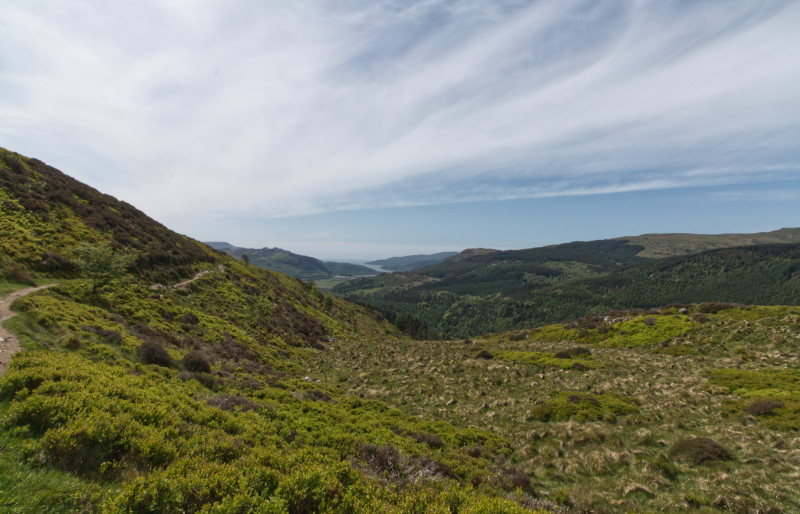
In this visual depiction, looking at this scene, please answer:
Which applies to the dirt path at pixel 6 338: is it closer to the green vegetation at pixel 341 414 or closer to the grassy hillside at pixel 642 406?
the green vegetation at pixel 341 414

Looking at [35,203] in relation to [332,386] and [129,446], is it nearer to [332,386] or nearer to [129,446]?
[332,386]

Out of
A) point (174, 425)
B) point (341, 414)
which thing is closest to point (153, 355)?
point (174, 425)

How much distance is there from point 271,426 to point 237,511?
7043 mm

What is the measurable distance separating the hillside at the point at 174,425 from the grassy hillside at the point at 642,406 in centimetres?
272

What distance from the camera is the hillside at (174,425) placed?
6.16m

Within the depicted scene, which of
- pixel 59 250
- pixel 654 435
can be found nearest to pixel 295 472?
pixel 654 435

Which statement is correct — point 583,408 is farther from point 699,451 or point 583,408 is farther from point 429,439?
point 429,439

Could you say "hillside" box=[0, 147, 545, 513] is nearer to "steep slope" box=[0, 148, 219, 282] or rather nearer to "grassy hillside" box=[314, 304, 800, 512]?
"steep slope" box=[0, 148, 219, 282]

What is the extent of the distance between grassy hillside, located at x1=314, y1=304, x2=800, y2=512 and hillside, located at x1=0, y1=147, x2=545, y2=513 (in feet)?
8.91

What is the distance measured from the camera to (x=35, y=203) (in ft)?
105

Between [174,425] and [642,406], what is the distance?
23252 millimetres

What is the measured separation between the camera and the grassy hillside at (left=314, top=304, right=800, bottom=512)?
1067cm

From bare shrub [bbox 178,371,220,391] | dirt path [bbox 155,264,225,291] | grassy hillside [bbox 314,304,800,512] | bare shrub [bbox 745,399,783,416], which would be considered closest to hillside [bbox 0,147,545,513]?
bare shrub [bbox 178,371,220,391]

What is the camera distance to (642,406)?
1778cm
